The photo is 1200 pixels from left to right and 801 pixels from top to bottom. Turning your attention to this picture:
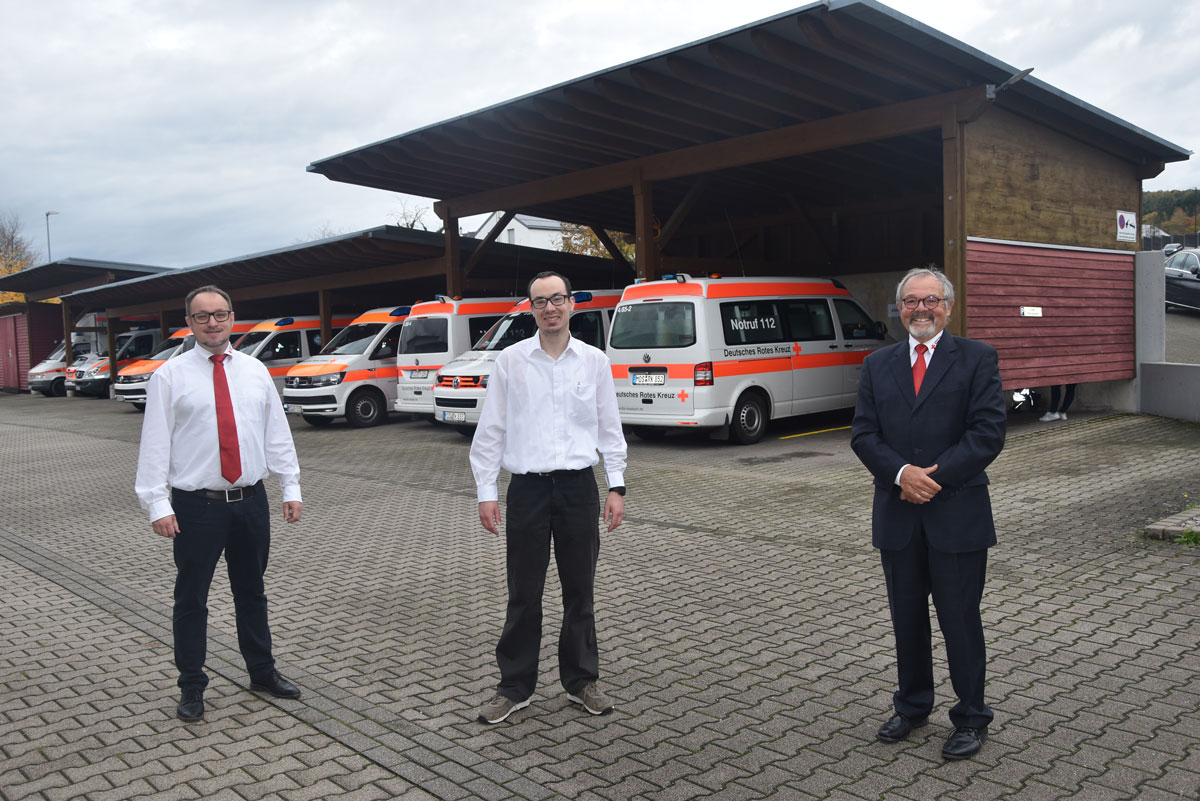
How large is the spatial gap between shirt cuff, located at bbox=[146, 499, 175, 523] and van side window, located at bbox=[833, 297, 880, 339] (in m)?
11.4

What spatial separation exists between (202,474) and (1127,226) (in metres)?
14.9

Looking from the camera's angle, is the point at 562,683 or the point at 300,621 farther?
the point at 300,621

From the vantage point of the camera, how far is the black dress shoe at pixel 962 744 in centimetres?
363

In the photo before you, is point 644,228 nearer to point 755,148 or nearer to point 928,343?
point 755,148

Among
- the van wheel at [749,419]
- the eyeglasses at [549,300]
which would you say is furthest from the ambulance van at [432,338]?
the eyeglasses at [549,300]

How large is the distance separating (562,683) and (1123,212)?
13975 mm

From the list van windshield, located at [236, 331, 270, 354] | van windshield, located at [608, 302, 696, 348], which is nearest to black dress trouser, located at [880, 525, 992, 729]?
van windshield, located at [608, 302, 696, 348]

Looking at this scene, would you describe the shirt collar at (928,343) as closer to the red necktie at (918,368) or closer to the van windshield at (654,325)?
the red necktie at (918,368)

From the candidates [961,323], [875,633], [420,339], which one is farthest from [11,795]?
[420,339]

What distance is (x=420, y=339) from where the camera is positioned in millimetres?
16812

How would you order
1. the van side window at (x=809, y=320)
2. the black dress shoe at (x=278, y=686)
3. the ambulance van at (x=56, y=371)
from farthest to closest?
the ambulance van at (x=56, y=371) → the van side window at (x=809, y=320) → the black dress shoe at (x=278, y=686)

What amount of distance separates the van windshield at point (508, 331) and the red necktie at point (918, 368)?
11780mm

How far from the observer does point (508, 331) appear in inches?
613

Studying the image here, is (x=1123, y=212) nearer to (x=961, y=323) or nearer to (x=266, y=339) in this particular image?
(x=961, y=323)
